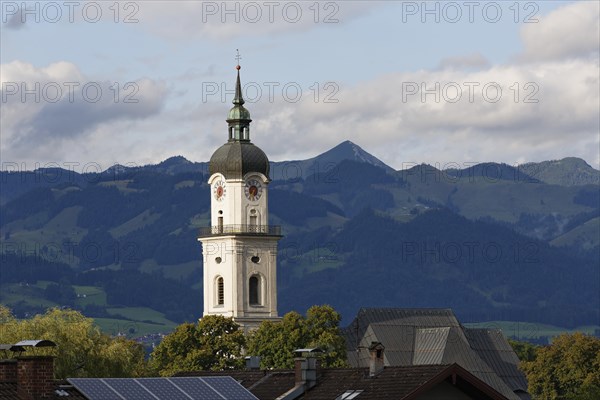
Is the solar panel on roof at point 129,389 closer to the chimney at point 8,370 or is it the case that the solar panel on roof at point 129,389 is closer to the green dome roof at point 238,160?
the chimney at point 8,370

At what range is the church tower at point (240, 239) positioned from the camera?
17475 centimetres

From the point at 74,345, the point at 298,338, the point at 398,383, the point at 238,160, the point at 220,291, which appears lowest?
the point at 398,383

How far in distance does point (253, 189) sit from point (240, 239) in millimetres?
5223

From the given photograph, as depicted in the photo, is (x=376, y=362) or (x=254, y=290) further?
(x=254, y=290)

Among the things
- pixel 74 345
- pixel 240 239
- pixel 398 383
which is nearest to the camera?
pixel 398 383

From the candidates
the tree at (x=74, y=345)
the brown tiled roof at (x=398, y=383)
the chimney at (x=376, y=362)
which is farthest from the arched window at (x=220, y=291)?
the chimney at (x=376, y=362)

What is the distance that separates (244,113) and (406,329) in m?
25.2

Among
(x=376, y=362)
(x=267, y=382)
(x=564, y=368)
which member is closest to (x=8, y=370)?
(x=376, y=362)

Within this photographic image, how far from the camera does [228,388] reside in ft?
215

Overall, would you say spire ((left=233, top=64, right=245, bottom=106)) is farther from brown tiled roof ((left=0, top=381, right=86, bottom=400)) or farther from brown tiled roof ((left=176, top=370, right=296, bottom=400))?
brown tiled roof ((left=0, top=381, right=86, bottom=400))

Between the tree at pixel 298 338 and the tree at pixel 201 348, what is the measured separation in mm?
1593

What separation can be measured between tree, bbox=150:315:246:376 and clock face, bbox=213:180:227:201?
31.3 m

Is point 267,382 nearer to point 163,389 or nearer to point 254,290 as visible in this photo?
point 163,389

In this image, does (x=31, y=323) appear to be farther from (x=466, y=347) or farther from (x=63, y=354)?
(x=466, y=347)
